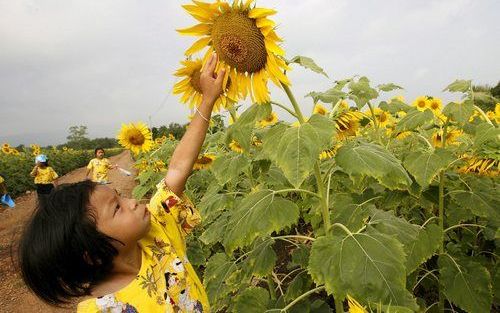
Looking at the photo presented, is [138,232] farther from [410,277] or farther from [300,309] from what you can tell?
[410,277]

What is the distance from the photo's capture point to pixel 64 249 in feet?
5.73

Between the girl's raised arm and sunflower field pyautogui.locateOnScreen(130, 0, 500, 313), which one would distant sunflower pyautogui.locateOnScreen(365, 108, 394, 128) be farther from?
the girl's raised arm

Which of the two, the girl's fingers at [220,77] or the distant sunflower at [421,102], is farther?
Result: the distant sunflower at [421,102]

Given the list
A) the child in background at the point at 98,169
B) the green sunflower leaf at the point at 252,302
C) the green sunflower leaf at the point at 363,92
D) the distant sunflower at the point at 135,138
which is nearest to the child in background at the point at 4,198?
the child in background at the point at 98,169

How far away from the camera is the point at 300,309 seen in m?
2.47

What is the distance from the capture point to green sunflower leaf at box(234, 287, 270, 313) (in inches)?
95.0

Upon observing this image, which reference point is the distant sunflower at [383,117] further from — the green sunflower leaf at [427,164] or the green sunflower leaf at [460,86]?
the green sunflower leaf at [427,164]

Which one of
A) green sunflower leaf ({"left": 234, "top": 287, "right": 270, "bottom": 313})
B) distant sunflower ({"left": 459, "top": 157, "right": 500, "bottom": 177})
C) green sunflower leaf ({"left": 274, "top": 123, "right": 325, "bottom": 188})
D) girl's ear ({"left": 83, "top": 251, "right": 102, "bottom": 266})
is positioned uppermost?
green sunflower leaf ({"left": 274, "top": 123, "right": 325, "bottom": 188})

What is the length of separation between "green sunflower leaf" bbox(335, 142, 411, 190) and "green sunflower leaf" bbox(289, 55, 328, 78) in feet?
1.08

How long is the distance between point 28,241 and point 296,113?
4.02 feet

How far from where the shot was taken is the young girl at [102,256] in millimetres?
1754

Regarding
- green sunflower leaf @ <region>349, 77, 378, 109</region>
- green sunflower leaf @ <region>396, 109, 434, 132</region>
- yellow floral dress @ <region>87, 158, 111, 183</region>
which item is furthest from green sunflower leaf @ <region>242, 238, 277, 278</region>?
yellow floral dress @ <region>87, 158, 111, 183</region>

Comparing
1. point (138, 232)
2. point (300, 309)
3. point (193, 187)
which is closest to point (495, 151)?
point (300, 309)

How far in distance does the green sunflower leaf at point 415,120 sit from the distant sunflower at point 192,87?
1.03 meters
